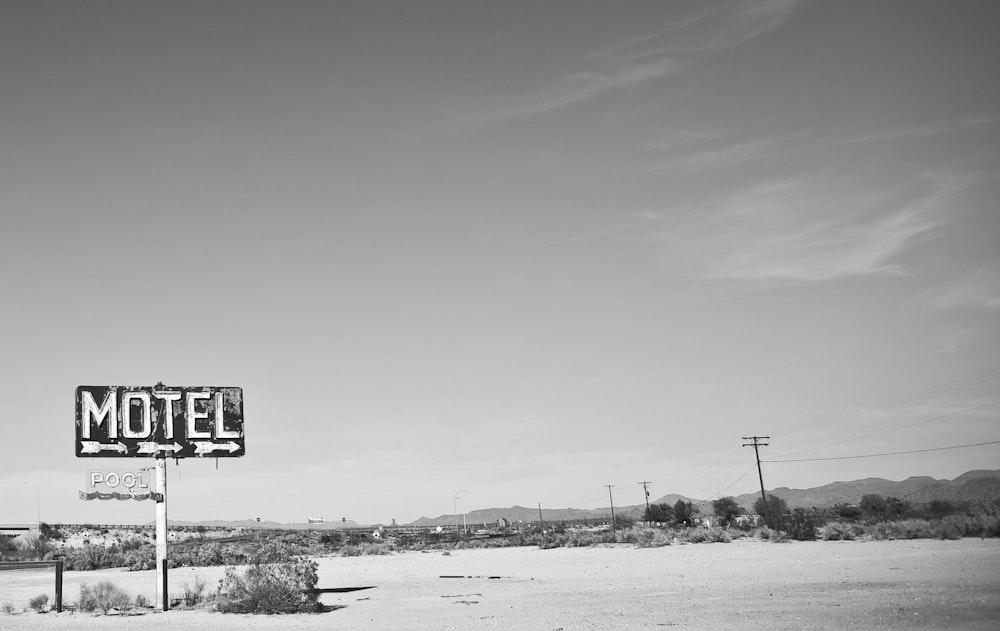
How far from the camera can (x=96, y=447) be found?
2438cm

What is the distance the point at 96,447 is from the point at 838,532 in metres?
36.0

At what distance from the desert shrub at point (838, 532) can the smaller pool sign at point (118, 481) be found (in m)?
34.0

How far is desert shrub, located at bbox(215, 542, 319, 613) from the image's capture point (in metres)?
21.5

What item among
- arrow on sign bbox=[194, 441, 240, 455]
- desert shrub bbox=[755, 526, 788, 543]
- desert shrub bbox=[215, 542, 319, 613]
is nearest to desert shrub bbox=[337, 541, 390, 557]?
desert shrub bbox=[755, 526, 788, 543]

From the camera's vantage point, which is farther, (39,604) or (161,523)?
(161,523)

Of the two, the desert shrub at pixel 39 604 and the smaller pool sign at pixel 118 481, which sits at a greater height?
the smaller pool sign at pixel 118 481

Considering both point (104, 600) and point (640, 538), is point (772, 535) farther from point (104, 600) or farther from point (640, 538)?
point (104, 600)

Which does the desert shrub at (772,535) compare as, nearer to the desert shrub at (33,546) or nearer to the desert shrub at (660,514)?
the desert shrub at (33,546)

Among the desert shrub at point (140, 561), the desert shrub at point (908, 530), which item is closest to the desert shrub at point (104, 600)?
the desert shrub at point (140, 561)

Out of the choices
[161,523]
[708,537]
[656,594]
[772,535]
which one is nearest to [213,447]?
[161,523]

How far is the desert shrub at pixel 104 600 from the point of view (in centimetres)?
2325

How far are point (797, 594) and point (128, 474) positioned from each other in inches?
708

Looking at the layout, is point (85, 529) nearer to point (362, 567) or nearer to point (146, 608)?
point (362, 567)

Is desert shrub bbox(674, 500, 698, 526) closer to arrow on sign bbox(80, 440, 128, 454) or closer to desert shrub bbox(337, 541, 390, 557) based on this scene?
desert shrub bbox(337, 541, 390, 557)
